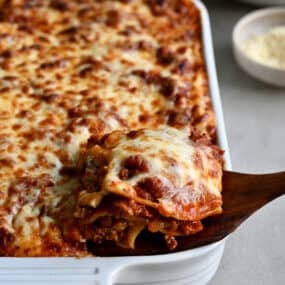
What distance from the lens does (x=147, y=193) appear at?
7.03ft

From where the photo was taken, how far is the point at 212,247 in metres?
2.12

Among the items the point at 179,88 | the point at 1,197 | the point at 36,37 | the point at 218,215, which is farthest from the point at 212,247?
the point at 36,37

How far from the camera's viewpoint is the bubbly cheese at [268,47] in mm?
3457

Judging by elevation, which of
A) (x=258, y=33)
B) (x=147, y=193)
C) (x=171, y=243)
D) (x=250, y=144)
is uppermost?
(x=147, y=193)

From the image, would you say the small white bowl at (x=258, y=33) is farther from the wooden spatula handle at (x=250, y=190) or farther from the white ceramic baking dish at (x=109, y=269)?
the white ceramic baking dish at (x=109, y=269)

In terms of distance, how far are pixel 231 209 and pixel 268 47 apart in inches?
59.9

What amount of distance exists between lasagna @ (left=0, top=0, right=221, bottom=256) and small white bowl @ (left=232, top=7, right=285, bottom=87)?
341 millimetres

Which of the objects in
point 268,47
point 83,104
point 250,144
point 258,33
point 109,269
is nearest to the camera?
point 109,269

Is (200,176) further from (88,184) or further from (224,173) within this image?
(88,184)

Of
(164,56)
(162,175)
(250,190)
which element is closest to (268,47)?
(164,56)

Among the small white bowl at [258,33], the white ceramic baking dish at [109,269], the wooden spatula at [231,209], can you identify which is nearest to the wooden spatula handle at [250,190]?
the wooden spatula at [231,209]

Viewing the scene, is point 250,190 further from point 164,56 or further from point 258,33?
point 258,33

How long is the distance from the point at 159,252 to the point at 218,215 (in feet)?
0.80

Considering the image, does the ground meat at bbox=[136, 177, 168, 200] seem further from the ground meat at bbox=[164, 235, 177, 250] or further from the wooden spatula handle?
the wooden spatula handle
